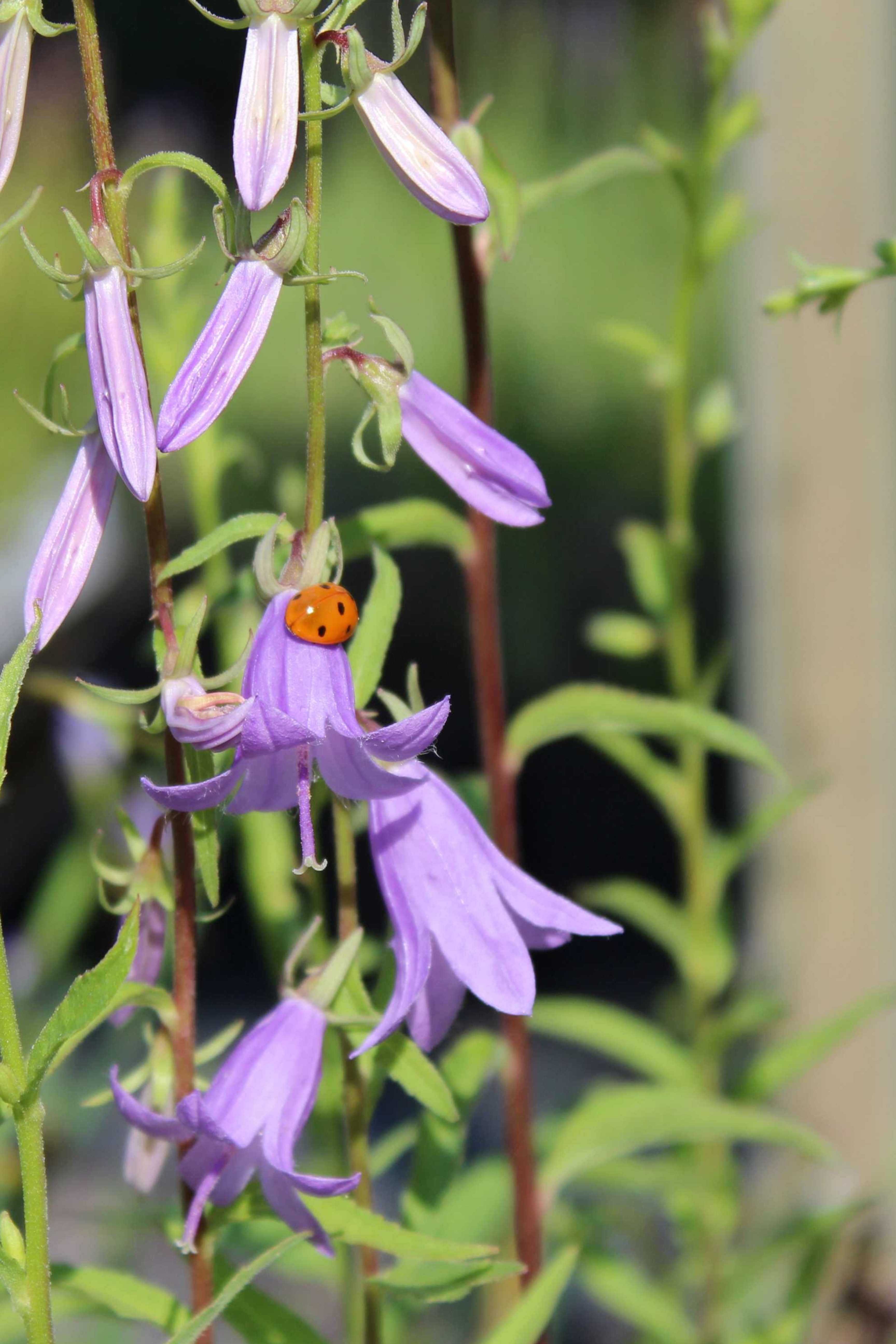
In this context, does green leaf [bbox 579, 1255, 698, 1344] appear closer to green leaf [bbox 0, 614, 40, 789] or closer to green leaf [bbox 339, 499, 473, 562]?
green leaf [bbox 339, 499, 473, 562]

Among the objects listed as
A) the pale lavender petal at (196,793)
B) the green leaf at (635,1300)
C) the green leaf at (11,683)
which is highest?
the green leaf at (11,683)

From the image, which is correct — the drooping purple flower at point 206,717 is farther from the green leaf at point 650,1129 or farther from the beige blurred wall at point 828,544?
the beige blurred wall at point 828,544

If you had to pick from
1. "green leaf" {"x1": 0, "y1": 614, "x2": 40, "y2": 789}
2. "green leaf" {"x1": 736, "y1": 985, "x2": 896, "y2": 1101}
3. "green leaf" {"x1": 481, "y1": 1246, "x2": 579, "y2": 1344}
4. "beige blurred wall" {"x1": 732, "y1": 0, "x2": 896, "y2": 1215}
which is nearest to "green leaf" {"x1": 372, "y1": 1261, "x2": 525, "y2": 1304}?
"green leaf" {"x1": 481, "y1": 1246, "x2": 579, "y2": 1344}

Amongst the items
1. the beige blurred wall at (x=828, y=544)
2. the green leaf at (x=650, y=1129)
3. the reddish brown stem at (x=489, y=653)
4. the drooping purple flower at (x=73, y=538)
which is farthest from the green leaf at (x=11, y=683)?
the beige blurred wall at (x=828, y=544)

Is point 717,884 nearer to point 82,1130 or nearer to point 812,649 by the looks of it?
point 812,649

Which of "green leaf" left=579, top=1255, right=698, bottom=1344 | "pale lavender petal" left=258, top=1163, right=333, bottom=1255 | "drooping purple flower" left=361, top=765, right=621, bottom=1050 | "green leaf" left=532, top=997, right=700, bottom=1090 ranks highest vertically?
"drooping purple flower" left=361, top=765, right=621, bottom=1050
